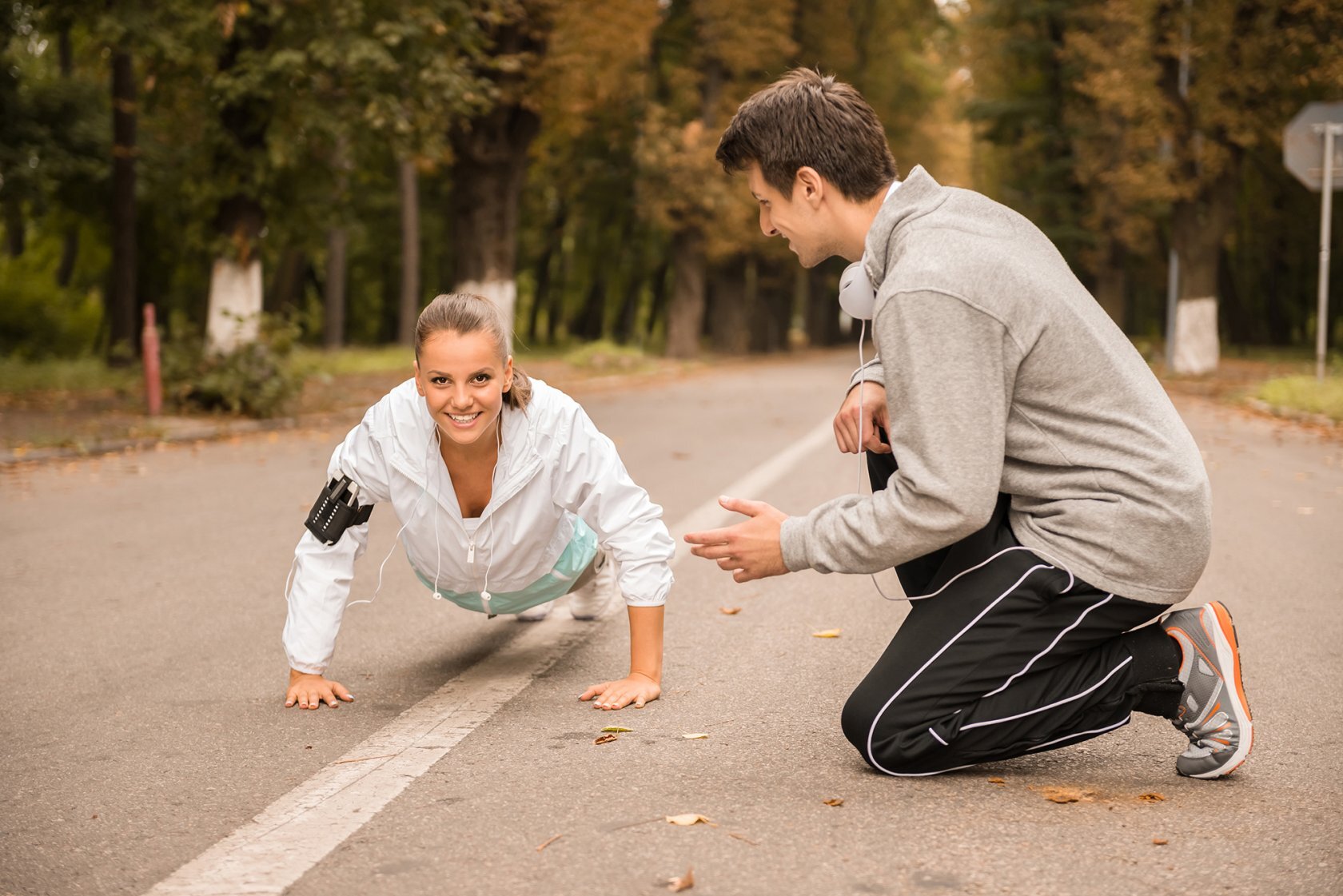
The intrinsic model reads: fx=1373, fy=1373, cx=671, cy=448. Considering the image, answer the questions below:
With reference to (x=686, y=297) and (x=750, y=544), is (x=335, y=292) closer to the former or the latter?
(x=686, y=297)

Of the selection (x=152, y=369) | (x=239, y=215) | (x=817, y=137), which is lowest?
(x=152, y=369)

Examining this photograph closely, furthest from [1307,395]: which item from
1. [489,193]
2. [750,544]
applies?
[750,544]

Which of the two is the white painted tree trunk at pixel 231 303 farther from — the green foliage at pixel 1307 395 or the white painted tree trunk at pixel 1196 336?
Result: the white painted tree trunk at pixel 1196 336

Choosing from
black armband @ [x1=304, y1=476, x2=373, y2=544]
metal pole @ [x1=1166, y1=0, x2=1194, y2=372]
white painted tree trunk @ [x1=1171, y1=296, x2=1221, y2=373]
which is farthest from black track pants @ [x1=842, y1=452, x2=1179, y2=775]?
white painted tree trunk @ [x1=1171, y1=296, x2=1221, y2=373]

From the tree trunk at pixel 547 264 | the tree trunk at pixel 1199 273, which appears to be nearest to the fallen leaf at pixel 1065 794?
the tree trunk at pixel 1199 273

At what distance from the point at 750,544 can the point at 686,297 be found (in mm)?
32724

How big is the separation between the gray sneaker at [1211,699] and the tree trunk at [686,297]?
32118mm

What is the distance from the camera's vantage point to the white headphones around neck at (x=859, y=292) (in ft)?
11.4

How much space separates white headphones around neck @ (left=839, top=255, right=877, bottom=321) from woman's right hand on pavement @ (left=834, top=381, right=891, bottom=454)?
0.27 meters

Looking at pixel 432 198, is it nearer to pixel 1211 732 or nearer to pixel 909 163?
pixel 909 163

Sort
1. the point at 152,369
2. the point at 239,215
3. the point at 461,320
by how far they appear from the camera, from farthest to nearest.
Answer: the point at 239,215
the point at 152,369
the point at 461,320

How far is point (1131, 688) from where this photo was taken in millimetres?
3533

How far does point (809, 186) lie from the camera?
349 cm

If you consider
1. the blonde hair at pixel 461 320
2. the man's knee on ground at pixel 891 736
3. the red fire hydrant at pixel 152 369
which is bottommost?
the man's knee on ground at pixel 891 736
